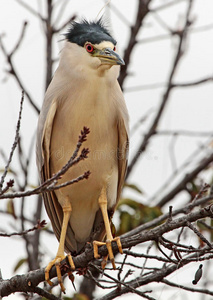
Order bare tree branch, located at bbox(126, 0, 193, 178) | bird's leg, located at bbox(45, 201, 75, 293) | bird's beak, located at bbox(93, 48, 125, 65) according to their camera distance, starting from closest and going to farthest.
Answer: bird's leg, located at bbox(45, 201, 75, 293) < bird's beak, located at bbox(93, 48, 125, 65) < bare tree branch, located at bbox(126, 0, 193, 178)

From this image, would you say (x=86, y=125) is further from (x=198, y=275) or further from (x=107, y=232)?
(x=198, y=275)

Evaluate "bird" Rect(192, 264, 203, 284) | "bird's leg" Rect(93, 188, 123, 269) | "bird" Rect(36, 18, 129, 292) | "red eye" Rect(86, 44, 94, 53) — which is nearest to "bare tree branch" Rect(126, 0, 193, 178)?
"bird" Rect(36, 18, 129, 292)

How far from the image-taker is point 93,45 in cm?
341

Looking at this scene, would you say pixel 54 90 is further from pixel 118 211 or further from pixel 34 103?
pixel 118 211

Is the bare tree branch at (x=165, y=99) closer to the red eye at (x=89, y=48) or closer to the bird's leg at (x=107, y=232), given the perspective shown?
the bird's leg at (x=107, y=232)

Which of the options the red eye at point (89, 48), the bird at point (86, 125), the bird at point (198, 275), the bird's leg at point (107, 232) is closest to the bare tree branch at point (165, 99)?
the bird at point (86, 125)

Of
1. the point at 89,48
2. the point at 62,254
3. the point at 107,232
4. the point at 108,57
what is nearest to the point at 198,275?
the point at 107,232

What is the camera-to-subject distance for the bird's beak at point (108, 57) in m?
3.21

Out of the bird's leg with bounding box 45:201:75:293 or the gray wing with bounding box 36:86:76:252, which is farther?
the gray wing with bounding box 36:86:76:252

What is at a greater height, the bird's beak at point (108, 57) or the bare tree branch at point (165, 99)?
the bare tree branch at point (165, 99)

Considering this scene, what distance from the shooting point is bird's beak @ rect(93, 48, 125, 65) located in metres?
3.21

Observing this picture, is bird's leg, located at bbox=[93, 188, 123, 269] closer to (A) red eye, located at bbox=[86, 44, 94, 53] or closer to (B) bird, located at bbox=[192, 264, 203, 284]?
(B) bird, located at bbox=[192, 264, 203, 284]

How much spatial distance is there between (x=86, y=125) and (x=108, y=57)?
0.45 meters

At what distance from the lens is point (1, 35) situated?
414 cm
